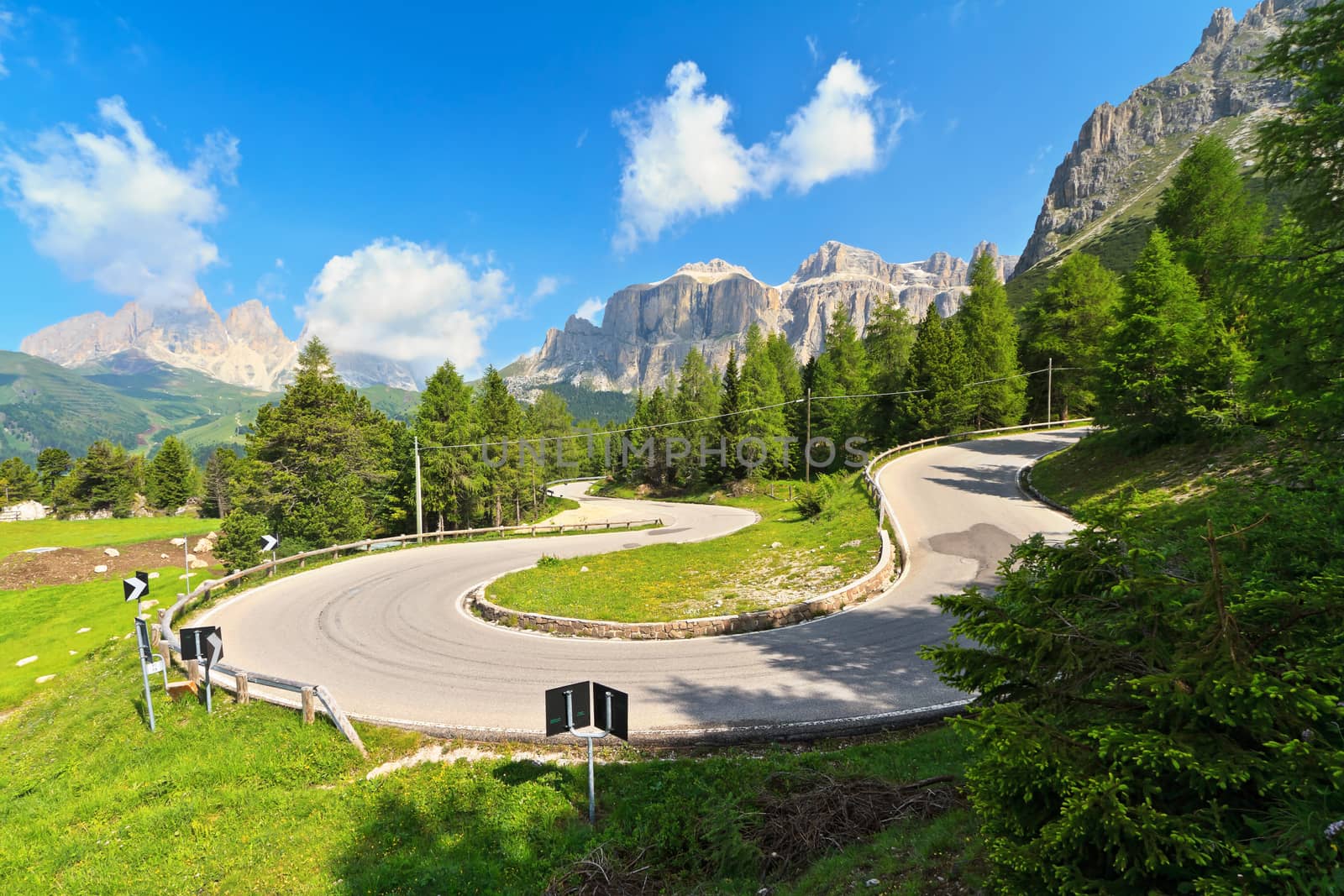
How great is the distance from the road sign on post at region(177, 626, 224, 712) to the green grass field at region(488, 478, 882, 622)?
766cm

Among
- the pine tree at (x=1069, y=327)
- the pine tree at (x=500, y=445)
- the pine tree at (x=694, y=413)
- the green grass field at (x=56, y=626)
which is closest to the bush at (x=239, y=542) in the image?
the green grass field at (x=56, y=626)

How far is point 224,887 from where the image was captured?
716 cm

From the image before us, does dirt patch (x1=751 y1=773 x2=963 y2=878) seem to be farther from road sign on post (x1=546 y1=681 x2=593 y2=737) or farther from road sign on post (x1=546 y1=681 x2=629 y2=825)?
→ road sign on post (x1=546 y1=681 x2=593 y2=737)

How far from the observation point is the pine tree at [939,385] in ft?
145

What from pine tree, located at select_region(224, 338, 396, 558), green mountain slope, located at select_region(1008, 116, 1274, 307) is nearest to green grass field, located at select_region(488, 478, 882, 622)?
pine tree, located at select_region(224, 338, 396, 558)

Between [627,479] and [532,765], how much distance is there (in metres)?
66.9

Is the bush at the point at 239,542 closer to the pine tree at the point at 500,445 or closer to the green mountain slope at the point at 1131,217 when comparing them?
the pine tree at the point at 500,445

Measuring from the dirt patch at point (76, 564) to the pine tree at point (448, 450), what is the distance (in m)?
15.9

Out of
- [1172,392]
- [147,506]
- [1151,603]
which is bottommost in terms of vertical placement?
[147,506]

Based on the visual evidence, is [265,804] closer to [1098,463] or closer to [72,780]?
[72,780]

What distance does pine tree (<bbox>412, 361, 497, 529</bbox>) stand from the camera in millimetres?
43938

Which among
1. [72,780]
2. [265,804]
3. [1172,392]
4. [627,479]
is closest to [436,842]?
[265,804]

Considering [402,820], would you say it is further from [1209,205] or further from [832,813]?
[1209,205]

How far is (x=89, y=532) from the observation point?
55.0 meters
